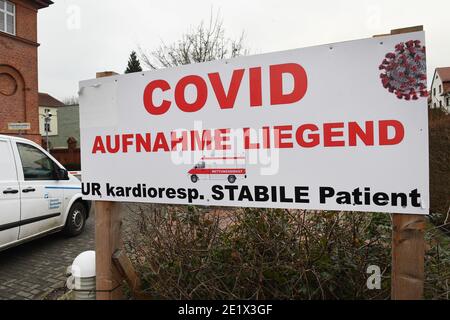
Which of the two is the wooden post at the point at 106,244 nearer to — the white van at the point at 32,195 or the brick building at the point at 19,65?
the white van at the point at 32,195

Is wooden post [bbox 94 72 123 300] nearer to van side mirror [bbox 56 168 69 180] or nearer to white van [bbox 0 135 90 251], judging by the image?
white van [bbox 0 135 90 251]

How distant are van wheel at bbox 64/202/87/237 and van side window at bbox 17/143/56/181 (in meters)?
0.74

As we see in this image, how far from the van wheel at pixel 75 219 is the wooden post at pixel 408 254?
509 cm

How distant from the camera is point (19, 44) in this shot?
18.1 meters

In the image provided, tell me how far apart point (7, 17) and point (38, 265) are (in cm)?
1938

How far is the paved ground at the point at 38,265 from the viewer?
11.4ft

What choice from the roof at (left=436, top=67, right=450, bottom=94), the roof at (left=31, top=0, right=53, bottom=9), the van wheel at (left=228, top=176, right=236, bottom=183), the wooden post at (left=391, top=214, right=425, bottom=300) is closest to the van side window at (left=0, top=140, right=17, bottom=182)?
the van wheel at (left=228, top=176, right=236, bottom=183)

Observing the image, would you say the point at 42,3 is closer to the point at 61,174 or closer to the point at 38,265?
the point at 61,174

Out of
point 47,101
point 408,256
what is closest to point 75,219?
point 408,256

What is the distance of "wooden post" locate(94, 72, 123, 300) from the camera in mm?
2322

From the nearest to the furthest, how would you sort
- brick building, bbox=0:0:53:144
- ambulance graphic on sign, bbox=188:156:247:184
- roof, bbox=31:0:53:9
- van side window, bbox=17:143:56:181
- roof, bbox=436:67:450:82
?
ambulance graphic on sign, bbox=188:156:247:184, van side window, bbox=17:143:56:181, brick building, bbox=0:0:53:144, roof, bbox=31:0:53:9, roof, bbox=436:67:450:82

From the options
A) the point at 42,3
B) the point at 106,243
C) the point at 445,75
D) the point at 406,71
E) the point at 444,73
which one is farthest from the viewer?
the point at 444,73

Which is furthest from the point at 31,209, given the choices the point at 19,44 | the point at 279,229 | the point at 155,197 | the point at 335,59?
the point at 19,44

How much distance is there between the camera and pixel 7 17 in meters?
17.8
